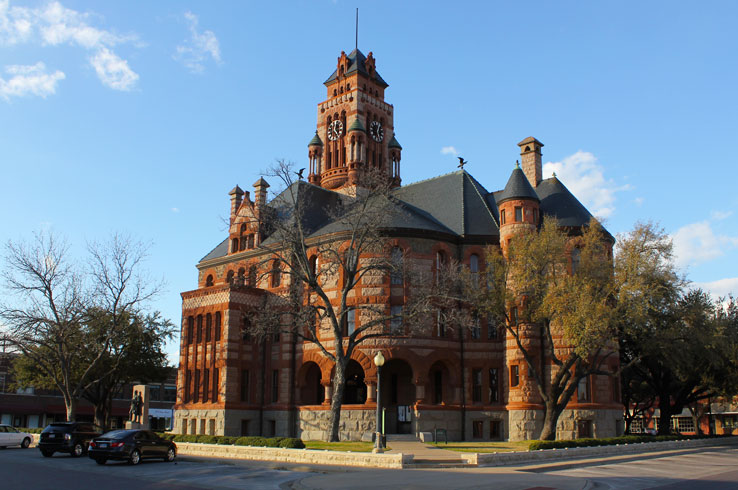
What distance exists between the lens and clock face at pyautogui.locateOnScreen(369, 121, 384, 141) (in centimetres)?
6088

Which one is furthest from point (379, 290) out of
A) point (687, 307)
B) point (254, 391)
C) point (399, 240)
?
point (687, 307)

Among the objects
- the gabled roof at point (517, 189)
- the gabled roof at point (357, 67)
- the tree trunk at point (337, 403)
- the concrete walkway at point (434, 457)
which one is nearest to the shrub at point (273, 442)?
the tree trunk at point (337, 403)

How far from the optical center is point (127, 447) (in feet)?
82.4

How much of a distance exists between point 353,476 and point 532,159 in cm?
3239

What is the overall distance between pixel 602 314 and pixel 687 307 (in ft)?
30.4

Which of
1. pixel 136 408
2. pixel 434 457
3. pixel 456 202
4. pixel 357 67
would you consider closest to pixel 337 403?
pixel 434 457

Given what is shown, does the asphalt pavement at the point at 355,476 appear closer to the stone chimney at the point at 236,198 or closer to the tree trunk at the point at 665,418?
the tree trunk at the point at 665,418

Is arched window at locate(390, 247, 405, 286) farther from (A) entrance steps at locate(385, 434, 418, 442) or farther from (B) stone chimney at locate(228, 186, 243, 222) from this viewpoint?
(B) stone chimney at locate(228, 186, 243, 222)

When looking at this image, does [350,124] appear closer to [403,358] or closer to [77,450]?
[403,358]

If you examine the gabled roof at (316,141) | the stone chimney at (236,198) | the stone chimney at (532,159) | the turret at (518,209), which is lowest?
the turret at (518,209)

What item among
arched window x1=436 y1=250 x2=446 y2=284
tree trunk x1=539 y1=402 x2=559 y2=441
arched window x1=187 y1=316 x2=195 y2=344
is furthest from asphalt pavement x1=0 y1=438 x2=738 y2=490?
arched window x1=187 y1=316 x2=195 y2=344

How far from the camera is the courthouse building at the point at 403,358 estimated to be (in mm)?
39281

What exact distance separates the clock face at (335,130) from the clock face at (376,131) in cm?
287

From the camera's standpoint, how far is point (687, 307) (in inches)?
1476
